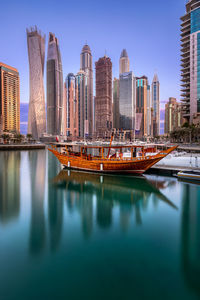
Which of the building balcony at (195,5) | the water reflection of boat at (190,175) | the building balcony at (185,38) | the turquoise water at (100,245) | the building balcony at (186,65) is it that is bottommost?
the turquoise water at (100,245)

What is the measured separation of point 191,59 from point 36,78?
112 metres

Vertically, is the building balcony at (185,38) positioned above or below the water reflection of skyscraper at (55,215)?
above

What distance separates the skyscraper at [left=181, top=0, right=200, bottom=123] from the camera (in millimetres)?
72188

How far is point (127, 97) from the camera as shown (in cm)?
18762

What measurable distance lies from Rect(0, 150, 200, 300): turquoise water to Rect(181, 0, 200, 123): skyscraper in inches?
2601

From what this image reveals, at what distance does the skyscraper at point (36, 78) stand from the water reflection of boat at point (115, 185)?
139200 millimetres

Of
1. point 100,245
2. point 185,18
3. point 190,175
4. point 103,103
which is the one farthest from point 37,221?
point 103,103

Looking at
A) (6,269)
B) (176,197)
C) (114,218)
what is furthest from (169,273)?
(176,197)

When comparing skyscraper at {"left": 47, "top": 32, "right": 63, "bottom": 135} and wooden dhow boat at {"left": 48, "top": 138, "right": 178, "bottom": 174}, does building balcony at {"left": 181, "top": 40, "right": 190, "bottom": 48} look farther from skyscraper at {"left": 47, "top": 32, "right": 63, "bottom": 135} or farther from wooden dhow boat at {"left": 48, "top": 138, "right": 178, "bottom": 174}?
skyscraper at {"left": 47, "top": 32, "right": 63, "bottom": 135}

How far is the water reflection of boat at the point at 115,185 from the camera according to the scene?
54.4 ft

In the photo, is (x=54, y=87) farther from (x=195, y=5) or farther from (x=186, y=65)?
(x=195, y=5)

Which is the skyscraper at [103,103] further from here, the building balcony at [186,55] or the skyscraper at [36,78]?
the building balcony at [186,55]

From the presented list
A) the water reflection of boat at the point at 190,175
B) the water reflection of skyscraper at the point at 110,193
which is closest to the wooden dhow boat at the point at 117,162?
the water reflection of skyscraper at the point at 110,193

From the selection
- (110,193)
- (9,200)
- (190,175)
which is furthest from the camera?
(190,175)
